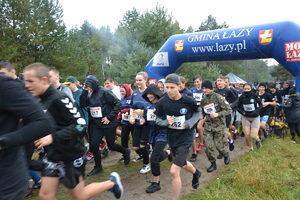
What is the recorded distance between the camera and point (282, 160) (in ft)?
18.6

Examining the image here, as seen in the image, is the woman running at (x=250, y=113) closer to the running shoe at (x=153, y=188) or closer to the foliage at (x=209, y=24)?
the running shoe at (x=153, y=188)

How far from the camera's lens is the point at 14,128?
1.67m

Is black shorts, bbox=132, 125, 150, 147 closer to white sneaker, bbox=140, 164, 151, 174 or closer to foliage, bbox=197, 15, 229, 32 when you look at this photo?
white sneaker, bbox=140, 164, 151, 174

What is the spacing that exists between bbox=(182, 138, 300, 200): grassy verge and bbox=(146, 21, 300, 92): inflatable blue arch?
12.7ft

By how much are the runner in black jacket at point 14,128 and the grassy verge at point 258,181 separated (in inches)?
116

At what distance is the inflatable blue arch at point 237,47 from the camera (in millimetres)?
7914

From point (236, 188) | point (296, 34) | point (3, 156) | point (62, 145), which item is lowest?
point (236, 188)

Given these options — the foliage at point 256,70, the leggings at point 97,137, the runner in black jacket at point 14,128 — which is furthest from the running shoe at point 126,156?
the foliage at point 256,70

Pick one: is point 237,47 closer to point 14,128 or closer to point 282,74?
point 14,128

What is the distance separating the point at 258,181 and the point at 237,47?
5953 mm

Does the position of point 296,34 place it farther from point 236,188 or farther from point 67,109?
point 67,109

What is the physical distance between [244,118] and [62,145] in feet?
18.6

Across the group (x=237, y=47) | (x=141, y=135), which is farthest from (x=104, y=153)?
(x=237, y=47)

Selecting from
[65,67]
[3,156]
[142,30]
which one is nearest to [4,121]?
[3,156]
